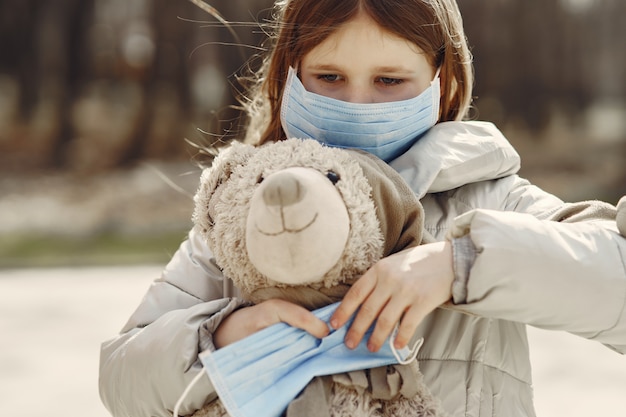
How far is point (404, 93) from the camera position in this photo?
169cm


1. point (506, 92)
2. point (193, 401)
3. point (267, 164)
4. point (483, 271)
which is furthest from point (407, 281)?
point (506, 92)

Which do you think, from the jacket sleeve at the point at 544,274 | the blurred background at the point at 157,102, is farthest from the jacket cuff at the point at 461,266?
the blurred background at the point at 157,102

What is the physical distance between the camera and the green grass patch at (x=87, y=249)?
553 centimetres

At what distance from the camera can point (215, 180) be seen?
54.2 inches

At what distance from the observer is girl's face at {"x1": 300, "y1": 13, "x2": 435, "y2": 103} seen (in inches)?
64.2

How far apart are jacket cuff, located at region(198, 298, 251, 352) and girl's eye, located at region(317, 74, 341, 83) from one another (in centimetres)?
52

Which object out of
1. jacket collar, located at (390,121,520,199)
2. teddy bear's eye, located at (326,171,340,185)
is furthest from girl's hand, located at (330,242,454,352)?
jacket collar, located at (390,121,520,199)

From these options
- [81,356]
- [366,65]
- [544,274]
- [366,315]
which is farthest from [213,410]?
[81,356]

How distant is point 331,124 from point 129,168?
234 inches

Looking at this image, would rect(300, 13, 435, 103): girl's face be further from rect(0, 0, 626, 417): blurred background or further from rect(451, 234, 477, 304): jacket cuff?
rect(0, 0, 626, 417): blurred background

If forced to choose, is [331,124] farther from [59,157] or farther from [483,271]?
[59,157]

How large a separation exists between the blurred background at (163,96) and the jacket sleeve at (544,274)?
5.32 m

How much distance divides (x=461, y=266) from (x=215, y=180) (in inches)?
15.9

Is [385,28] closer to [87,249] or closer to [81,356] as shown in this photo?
[81,356]
